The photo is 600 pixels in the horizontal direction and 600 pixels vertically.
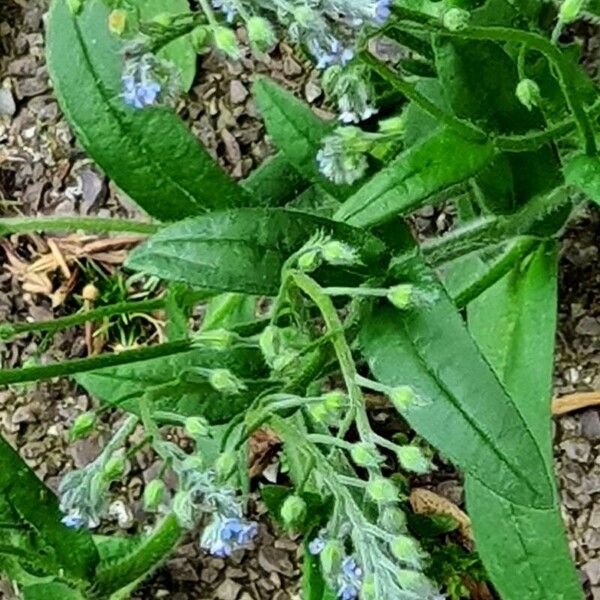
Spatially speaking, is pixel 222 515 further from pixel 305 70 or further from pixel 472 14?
pixel 305 70

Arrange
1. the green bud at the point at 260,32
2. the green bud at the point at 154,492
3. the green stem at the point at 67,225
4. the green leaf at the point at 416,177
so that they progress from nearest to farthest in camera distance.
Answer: the green bud at the point at 260,32 → the green bud at the point at 154,492 → the green leaf at the point at 416,177 → the green stem at the point at 67,225

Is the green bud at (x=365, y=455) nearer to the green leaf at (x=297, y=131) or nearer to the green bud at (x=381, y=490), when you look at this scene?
the green bud at (x=381, y=490)

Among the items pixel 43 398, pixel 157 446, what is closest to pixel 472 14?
pixel 157 446

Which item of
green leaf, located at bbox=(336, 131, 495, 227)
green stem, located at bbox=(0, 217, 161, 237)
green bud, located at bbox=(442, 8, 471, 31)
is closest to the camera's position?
green bud, located at bbox=(442, 8, 471, 31)

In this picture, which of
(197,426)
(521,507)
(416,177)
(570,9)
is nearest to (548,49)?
(570,9)

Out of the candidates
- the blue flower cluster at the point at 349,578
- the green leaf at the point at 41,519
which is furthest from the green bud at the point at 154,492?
the green leaf at the point at 41,519

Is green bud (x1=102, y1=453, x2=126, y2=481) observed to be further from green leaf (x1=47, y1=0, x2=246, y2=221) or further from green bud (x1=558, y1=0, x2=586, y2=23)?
green bud (x1=558, y1=0, x2=586, y2=23)

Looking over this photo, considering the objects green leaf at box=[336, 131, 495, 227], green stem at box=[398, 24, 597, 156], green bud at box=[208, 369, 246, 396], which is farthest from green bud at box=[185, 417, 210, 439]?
green stem at box=[398, 24, 597, 156]
